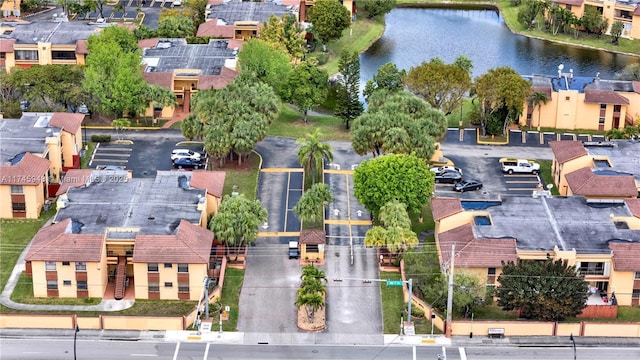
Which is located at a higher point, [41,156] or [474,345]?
[41,156]

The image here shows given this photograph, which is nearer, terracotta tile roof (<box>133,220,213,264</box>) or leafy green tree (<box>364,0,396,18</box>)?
terracotta tile roof (<box>133,220,213,264</box>)

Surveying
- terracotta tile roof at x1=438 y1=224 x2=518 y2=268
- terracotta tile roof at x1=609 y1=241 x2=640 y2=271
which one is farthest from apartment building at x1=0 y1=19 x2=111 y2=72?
terracotta tile roof at x1=609 y1=241 x2=640 y2=271

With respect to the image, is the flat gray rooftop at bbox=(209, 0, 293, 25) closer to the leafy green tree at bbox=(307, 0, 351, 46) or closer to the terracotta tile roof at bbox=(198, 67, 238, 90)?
the leafy green tree at bbox=(307, 0, 351, 46)

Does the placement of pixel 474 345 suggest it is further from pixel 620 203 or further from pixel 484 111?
pixel 484 111

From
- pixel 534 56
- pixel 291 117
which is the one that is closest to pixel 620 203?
pixel 291 117

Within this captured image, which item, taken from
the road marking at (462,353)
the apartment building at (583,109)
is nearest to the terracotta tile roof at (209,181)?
the road marking at (462,353)

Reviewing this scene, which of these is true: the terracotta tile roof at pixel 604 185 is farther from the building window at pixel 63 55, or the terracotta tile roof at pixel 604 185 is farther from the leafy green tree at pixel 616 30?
the building window at pixel 63 55

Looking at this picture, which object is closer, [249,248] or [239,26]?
[249,248]
